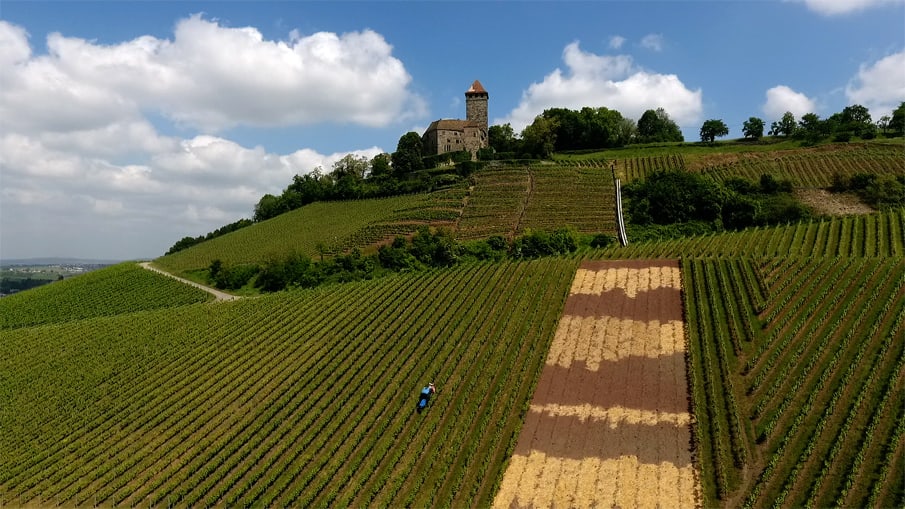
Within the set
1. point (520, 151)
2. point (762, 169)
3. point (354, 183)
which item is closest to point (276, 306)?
point (354, 183)

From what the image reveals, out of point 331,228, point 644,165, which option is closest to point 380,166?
point 331,228

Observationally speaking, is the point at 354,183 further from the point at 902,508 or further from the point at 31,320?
the point at 902,508

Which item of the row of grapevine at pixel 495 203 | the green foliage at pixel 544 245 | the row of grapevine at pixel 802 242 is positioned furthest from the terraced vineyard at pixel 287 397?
the row of grapevine at pixel 495 203

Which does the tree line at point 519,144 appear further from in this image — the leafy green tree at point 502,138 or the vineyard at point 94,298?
the vineyard at point 94,298

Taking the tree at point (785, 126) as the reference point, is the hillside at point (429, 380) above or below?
below

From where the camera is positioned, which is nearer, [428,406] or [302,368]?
[428,406]

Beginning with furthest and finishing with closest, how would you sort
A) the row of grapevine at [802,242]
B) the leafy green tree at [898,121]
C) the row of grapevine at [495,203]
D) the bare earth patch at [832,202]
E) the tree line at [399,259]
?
the leafy green tree at [898,121], the row of grapevine at [495,203], the bare earth patch at [832,202], the tree line at [399,259], the row of grapevine at [802,242]

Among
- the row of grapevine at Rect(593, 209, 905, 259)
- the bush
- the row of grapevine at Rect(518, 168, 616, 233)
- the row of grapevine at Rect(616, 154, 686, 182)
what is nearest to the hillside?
the row of grapevine at Rect(593, 209, 905, 259)
